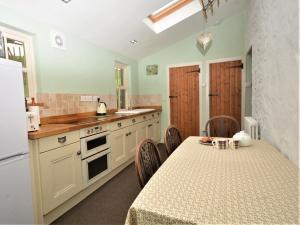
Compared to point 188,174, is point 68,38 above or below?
above

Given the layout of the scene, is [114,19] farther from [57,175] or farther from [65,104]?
[57,175]

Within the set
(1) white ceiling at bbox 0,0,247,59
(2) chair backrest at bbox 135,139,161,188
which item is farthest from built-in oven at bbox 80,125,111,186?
(1) white ceiling at bbox 0,0,247,59

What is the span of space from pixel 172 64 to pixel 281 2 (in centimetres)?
291

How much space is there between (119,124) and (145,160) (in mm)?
1562

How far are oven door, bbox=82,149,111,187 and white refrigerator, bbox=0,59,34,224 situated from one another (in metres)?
0.66

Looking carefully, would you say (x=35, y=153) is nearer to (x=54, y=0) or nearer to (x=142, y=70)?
(x=54, y=0)

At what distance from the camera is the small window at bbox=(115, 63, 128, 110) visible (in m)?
3.83

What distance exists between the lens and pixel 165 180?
0.88 m

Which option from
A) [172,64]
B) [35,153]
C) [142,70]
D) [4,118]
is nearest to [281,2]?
[4,118]

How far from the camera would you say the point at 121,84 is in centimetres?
398

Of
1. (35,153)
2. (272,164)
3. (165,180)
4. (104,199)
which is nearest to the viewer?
(165,180)

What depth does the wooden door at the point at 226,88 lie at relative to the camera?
3721 mm

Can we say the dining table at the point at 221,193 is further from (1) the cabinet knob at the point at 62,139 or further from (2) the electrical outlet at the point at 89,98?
(2) the electrical outlet at the point at 89,98

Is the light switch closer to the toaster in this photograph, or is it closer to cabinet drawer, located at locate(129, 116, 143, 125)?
cabinet drawer, located at locate(129, 116, 143, 125)
